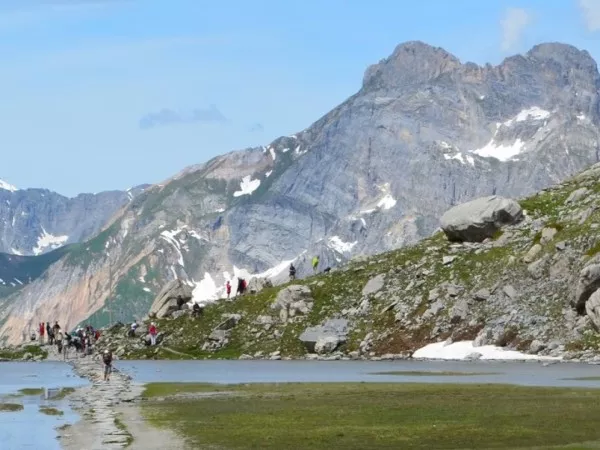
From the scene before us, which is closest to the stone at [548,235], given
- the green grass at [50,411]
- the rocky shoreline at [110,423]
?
the rocky shoreline at [110,423]

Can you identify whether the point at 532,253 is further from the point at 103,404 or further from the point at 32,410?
the point at 32,410

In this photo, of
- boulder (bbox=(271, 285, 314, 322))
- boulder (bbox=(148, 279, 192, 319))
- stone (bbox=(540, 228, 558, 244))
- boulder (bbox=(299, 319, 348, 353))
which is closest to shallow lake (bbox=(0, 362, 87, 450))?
boulder (bbox=(299, 319, 348, 353))

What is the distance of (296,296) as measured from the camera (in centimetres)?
15250

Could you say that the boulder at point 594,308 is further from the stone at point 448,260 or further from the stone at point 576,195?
the stone at point 576,195

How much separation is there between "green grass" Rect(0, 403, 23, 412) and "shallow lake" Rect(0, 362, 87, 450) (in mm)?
377

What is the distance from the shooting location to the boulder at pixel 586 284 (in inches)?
4769

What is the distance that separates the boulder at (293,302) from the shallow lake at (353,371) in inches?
681

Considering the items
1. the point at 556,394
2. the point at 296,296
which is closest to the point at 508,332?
the point at 296,296

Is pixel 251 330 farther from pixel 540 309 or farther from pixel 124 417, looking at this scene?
pixel 124 417

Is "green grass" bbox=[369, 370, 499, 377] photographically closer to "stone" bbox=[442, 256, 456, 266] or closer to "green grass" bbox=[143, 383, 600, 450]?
"green grass" bbox=[143, 383, 600, 450]

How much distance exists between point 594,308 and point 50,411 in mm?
69519

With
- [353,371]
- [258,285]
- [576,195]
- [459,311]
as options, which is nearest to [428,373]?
[353,371]

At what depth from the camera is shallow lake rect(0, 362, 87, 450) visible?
A: 51906mm

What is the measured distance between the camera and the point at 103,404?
234 feet
